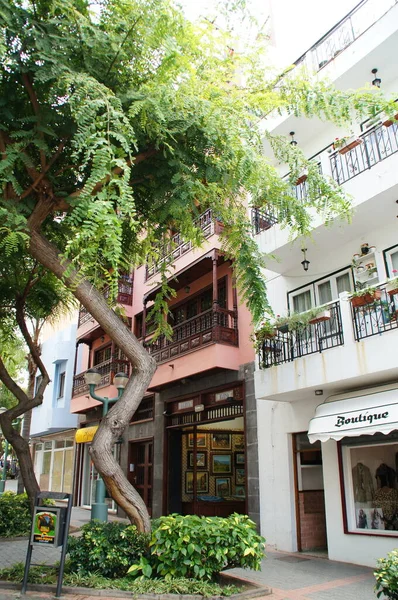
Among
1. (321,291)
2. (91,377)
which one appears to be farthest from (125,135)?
(91,377)

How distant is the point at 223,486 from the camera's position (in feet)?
49.8

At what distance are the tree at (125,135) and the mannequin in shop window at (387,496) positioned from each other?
14.4 ft

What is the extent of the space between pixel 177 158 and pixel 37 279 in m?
6.30

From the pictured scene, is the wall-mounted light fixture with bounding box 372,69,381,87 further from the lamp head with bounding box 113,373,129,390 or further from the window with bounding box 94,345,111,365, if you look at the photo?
the window with bounding box 94,345,111,365

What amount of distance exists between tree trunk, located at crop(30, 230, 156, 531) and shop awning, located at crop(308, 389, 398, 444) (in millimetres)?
3820

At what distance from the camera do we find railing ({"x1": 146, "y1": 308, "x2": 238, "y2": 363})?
44.2 feet

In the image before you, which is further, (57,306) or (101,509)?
(57,306)

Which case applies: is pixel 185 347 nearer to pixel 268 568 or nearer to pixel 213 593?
pixel 268 568

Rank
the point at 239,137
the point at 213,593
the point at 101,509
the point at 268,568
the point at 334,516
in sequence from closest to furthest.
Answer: the point at 213,593 → the point at 239,137 → the point at 268,568 → the point at 334,516 → the point at 101,509

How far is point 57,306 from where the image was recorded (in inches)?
568

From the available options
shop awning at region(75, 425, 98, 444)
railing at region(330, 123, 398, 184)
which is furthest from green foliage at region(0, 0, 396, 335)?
shop awning at region(75, 425, 98, 444)

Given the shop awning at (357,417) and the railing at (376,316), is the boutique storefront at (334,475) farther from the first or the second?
the railing at (376,316)

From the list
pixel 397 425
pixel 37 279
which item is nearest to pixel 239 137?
pixel 397 425

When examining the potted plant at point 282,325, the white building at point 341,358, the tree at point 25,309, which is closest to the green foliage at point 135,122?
the white building at point 341,358
